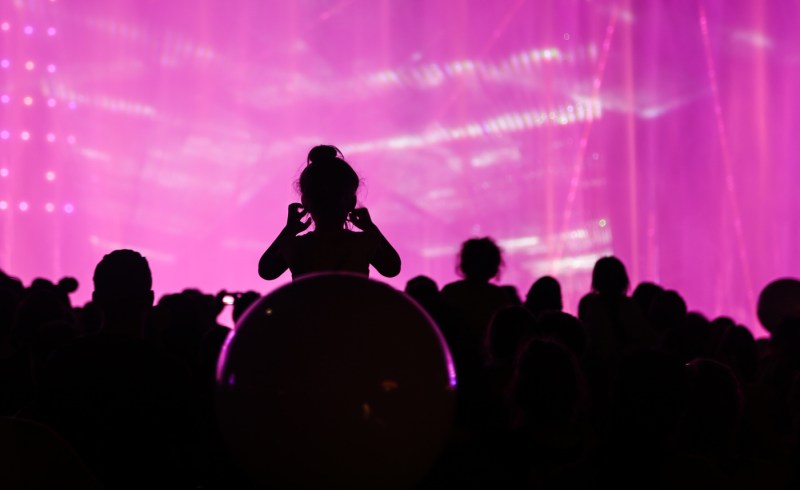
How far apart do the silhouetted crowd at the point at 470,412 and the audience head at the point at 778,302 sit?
204cm

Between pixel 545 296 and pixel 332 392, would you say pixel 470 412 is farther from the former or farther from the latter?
pixel 545 296

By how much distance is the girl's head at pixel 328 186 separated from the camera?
269 centimetres

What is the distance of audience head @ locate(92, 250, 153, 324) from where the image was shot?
271 cm

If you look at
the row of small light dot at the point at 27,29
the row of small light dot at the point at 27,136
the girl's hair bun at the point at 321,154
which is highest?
the row of small light dot at the point at 27,29

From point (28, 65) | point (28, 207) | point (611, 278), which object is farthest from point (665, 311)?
point (28, 65)

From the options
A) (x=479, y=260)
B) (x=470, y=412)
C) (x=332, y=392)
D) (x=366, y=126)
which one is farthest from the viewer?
(x=366, y=126)

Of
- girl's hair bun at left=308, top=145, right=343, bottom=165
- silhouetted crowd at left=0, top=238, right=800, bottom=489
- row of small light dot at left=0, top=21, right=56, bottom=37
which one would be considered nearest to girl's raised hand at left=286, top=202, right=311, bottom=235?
girl's hair bun at left=308, top=145, right=343, bottom=165

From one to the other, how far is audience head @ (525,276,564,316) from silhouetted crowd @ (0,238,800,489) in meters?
1.04

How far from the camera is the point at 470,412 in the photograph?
2168mm

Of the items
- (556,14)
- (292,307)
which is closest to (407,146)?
(556,14)

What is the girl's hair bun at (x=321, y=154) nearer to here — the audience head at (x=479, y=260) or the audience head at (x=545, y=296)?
the audience head at (x=479, y=260)

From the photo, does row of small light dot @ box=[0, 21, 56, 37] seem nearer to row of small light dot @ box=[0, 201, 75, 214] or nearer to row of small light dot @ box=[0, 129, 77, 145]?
row of small light dot @ box=[0, 129, 77, 145]

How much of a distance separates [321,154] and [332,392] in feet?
4.56

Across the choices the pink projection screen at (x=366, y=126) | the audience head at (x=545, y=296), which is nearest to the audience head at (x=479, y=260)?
the audience head at (x=545, y=296)
